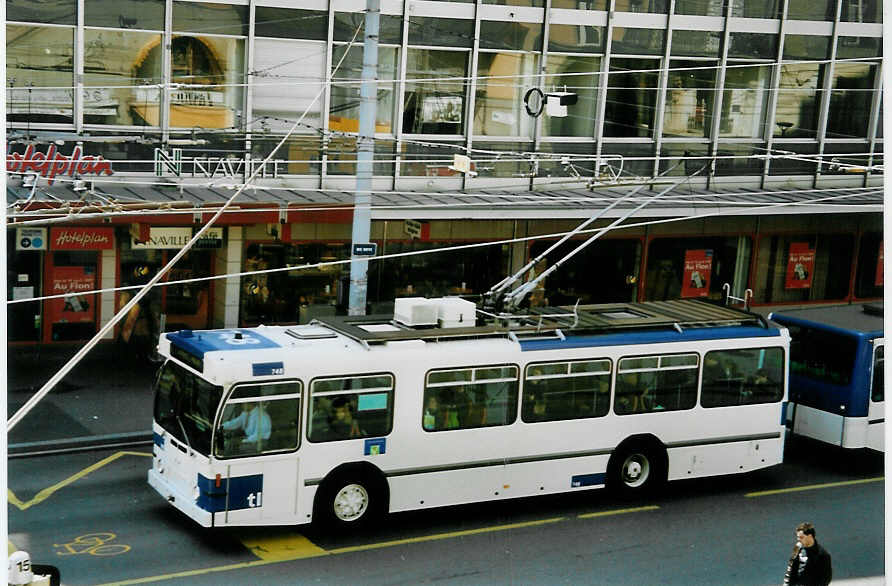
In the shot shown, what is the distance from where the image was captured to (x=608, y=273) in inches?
1137

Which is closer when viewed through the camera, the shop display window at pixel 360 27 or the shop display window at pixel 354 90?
the shop display window at pixel 360 27

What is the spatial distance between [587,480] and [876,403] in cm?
495

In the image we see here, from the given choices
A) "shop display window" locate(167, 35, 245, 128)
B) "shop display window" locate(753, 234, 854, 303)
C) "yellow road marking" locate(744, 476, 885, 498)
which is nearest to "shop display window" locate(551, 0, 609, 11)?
"shop display window" locate(167, 35, 245, 128)

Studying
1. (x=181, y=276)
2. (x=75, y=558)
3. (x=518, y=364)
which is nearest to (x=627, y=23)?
(x=181, y=276)

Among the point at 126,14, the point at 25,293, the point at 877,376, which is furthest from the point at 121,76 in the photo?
the point at 877,376

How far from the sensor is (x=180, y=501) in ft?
48.1

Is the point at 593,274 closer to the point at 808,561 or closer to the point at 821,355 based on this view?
the point at 821,355

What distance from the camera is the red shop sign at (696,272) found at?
30.0m

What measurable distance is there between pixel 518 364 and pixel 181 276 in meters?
11.0

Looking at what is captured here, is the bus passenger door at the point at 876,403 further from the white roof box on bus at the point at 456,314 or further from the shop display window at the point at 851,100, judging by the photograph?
the shop display window at the point at 851,100

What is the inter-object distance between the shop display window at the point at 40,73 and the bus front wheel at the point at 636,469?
11.9 metres

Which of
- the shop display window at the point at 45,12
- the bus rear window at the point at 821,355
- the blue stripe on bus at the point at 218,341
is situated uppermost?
the shop display window at the point at 45,12

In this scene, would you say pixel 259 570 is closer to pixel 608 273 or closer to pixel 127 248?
pixel 127 248

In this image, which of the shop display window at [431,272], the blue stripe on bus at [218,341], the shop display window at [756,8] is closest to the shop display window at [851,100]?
the shop display window at [756,8]
